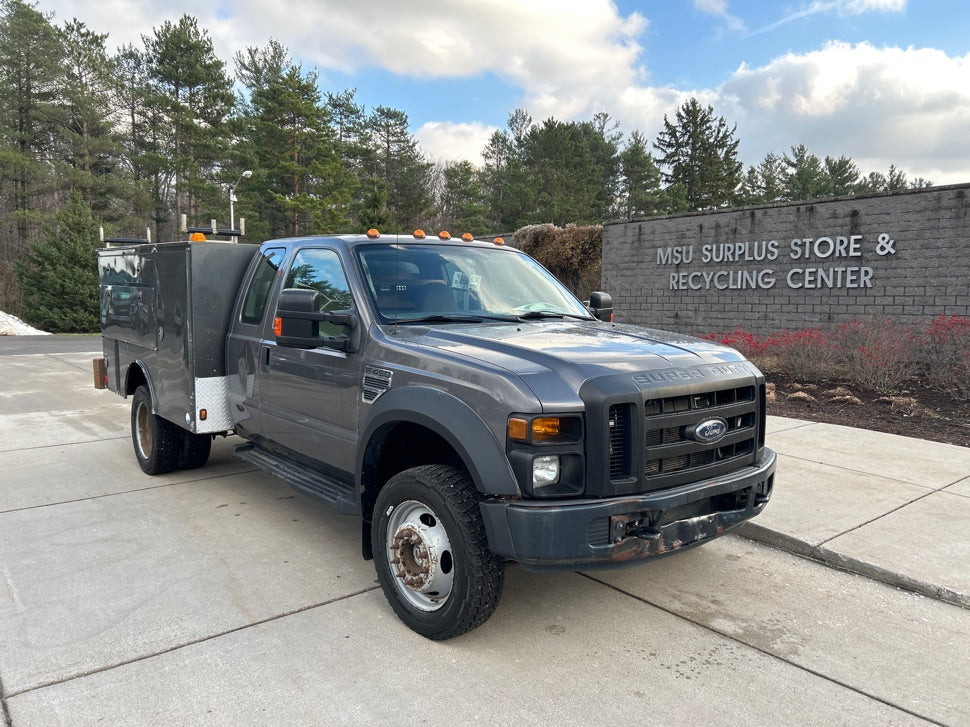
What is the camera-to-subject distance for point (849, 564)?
4.29 m

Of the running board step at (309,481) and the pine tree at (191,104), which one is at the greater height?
the pine tree at (191,104)

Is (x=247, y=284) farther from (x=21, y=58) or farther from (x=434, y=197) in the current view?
(x=434, y=197)

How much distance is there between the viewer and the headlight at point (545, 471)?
2951 mm

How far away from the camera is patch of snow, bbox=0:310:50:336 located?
27109mm

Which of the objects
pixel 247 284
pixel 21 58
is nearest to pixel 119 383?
pixel 247 284

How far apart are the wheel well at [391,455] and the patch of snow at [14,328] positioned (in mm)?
28990

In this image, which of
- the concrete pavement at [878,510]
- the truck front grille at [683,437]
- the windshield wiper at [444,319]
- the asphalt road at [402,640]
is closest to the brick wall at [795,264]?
the concrete pavement at [878,510]

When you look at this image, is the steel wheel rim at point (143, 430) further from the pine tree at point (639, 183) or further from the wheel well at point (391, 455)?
the pine tree at point (639, 183)

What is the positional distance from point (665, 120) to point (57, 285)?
4269cm

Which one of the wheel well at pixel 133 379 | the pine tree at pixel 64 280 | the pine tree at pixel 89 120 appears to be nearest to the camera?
the wheel well at pixel 133 379

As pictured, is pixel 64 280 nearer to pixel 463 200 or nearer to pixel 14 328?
pixel 14 328

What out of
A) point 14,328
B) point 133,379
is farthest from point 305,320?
point 14,328

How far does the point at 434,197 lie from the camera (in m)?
51.3

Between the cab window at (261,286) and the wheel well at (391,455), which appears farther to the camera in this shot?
the cab window at (261,286)
